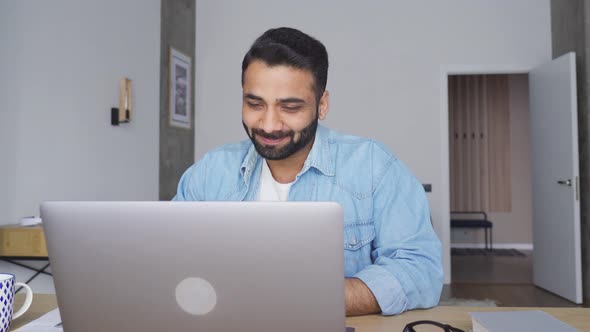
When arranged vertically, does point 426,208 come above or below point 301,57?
below

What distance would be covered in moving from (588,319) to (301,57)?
0.81 metres

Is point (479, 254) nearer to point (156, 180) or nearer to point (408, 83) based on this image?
point (408, 83)

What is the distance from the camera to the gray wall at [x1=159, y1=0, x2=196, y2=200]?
3.73 meters

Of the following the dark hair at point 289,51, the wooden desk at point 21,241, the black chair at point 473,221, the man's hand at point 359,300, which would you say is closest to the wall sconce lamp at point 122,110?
the wooden desk at point 21,241

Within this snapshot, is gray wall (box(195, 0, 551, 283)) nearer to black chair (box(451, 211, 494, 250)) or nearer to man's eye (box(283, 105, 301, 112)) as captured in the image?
black chair (box(451, 211, 494, 250))

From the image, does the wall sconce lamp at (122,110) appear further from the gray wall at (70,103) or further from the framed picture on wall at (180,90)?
the framed picture on wall at (180,90)

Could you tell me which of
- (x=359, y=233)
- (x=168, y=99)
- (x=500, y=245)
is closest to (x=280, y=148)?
(x=359, y=233)

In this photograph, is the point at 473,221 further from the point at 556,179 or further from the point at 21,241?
the point at 21,241

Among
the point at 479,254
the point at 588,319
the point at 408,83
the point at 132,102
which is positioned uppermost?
the point at 408,83

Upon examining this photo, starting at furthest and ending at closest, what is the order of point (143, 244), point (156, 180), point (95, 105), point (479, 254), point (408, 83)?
1. point (479, 254)
2. point (408, 83)
3. point (156, 180)
4. point (95, 105)
5. point (143, 244)

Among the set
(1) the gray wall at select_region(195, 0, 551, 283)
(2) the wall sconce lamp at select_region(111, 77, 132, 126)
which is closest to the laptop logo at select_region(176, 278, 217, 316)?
(2) the wall sconce lamp at select_region(111, 77, 132, 126)

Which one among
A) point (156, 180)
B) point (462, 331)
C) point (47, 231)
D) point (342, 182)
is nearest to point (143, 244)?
point (47, 231)

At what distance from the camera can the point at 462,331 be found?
0.79 meters

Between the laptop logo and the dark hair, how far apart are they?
2.31 ft
